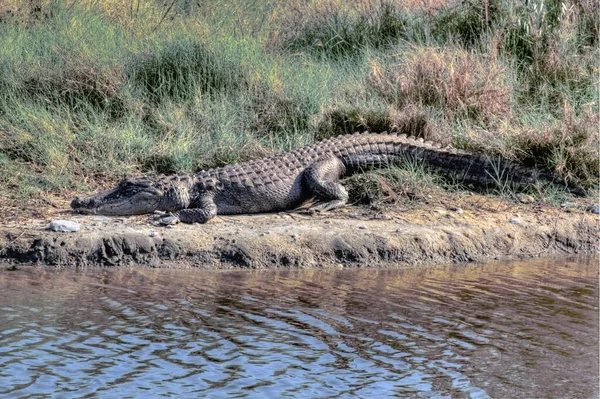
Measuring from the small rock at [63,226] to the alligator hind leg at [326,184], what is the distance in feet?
5.57

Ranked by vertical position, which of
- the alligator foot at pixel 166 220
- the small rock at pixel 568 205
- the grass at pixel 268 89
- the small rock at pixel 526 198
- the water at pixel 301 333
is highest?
the grass at pixel 268 89

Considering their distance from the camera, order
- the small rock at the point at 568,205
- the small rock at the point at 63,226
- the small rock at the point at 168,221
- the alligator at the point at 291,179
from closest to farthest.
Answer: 1. the small rock at the point at 63,226
2. the small rock at the point at 168,221
3. the alligator at the point at 291,179
4. the small rock at the point at 568,205

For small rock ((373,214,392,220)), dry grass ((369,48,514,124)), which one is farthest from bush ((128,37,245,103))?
small rock ((373,214,392,220))

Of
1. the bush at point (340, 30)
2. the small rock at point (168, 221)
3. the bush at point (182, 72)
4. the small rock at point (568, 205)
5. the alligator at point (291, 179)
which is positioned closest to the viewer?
the small rock at point (168, 221)

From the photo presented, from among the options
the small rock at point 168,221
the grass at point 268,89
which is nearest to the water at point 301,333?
the small rock at point 168,221

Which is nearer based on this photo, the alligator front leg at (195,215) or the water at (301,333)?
the water at (301,333)

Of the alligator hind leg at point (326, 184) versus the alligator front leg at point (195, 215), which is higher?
the alligator hind leg at point (326, 184)

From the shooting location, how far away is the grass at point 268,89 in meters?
7.62

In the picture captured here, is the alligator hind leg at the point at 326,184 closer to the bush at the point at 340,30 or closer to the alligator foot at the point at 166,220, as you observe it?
the alligator foot at the point at 166,220

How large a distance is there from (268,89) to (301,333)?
4.12 m

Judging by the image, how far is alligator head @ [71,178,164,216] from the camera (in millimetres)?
6766

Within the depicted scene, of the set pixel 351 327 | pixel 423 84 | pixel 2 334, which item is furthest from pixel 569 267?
pixel 2 334

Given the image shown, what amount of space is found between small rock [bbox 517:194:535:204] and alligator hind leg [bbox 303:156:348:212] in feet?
4.36

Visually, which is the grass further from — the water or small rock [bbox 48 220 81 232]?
the water
